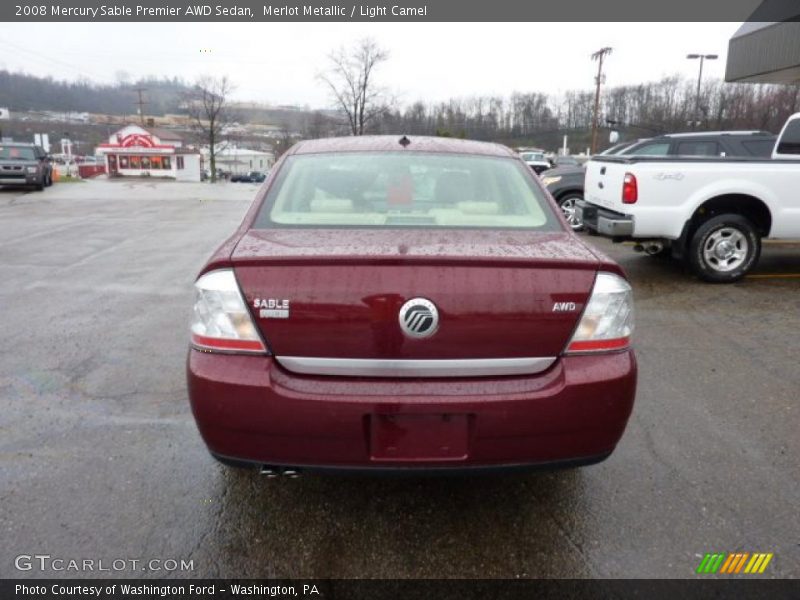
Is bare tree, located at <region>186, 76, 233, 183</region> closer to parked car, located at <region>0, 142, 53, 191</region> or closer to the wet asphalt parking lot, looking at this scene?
parked car, located at <region>0, 142, 53, 191</region>

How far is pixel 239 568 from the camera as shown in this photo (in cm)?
225

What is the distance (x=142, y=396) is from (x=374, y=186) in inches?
81.0

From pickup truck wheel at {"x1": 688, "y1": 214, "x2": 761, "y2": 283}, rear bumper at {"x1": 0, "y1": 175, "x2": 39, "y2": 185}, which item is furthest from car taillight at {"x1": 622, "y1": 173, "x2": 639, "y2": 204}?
rear bumper at {"x1": 0, "y1": 175, "x2": 39, "y2": 185}

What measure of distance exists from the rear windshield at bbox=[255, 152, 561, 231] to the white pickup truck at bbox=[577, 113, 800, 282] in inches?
147

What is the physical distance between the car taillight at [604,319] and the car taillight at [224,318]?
1182mm

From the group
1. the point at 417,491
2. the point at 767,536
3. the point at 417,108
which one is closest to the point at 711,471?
the point at 767,536

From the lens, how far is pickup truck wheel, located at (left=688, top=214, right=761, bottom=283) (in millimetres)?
6695

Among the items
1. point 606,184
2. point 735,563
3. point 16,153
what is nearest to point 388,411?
point 735,563

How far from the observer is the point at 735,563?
229 centimetres

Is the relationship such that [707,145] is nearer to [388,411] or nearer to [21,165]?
[388,411]

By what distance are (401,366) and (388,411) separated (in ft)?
0.54

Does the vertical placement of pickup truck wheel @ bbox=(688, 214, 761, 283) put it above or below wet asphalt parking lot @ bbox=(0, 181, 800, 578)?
above

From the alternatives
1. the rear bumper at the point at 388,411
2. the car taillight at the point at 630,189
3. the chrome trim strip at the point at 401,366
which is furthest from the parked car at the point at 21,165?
the chrome trim strip at the point at 401,366
